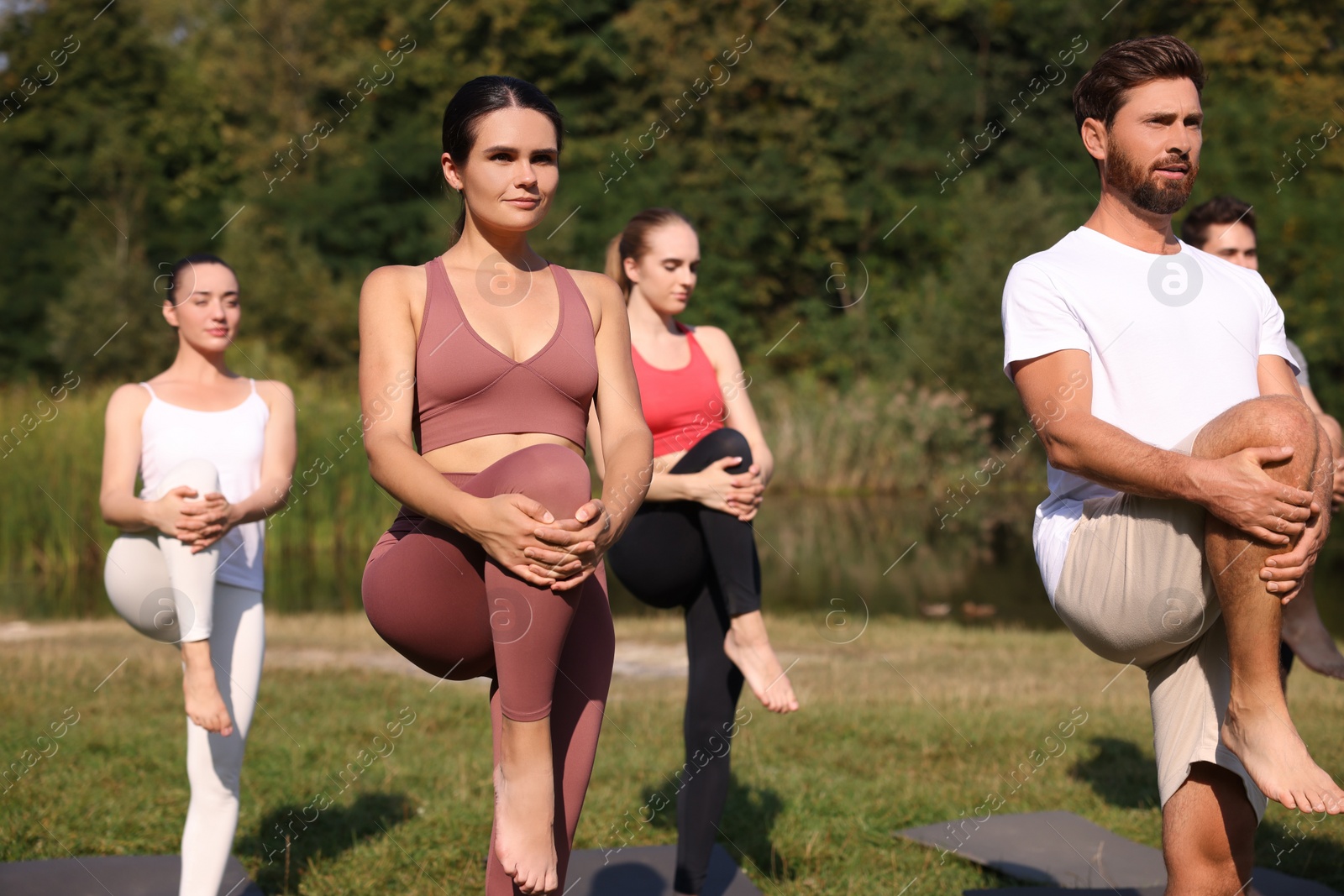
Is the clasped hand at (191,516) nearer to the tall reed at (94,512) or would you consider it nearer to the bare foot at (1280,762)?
the bare foot at (1280,762)

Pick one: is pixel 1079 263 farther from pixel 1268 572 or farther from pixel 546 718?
pixel 546 718

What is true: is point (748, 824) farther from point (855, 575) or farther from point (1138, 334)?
point (855, 575)

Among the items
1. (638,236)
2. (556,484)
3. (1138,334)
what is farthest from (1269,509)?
(638,236)

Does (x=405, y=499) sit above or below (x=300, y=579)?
above

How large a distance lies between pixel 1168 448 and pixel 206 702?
277 centimetres

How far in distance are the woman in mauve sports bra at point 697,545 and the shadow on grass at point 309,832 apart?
1556 mm

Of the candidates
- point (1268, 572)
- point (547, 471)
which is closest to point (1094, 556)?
point (1268, 572)

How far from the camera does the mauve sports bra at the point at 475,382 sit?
8.39 feet

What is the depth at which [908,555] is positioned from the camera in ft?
55.2

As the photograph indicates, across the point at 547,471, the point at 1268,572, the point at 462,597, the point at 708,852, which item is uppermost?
the point at 547,471

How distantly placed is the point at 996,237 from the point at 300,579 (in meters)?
16.4

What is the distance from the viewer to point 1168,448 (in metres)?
2.78

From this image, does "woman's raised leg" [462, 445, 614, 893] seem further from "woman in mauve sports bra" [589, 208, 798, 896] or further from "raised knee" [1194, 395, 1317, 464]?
"woman in mauve sports bra" [589, 208, 798, 896]

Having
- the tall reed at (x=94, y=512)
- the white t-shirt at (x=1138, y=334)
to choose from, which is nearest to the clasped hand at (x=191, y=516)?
the white t-shirt at (x=1138, y=334)
